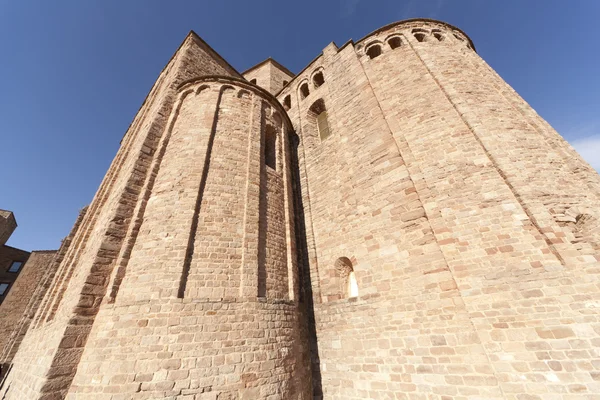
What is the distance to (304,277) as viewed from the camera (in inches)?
314

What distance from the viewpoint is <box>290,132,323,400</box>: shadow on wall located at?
634 centimetres

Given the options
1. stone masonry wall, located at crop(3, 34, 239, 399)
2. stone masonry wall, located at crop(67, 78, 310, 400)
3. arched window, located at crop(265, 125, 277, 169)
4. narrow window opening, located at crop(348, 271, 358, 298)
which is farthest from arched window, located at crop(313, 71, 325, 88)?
narrow window opening, located at crop(348, 271, 358, 298)

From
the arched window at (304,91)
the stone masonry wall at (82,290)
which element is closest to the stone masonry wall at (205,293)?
the stone masonry wall at (82,290)

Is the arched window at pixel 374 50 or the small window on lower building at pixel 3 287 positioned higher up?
the arched window at pixel 374 50

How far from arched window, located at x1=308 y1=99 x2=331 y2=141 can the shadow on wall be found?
1253 mm

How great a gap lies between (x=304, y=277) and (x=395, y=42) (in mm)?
10840

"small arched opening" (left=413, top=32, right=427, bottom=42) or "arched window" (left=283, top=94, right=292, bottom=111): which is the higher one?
"arched window" (left=283, top=94, right=292, bottom=111)

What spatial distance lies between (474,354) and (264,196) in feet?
20.3

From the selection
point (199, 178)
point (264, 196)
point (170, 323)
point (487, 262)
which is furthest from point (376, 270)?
point (199, 178)

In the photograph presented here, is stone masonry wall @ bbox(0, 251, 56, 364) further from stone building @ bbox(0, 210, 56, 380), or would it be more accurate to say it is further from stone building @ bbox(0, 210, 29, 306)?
stone building @ bbox(0, 210, 29, 306)

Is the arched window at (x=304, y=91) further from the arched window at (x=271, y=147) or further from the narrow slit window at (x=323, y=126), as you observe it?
the arched window at (x=271, y=147)

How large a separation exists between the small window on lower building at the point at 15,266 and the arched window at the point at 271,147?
94.7ft

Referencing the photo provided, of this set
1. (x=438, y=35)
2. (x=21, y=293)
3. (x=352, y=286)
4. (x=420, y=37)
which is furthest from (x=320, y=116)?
(x=21, y=293)

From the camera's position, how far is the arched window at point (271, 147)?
960 cm
